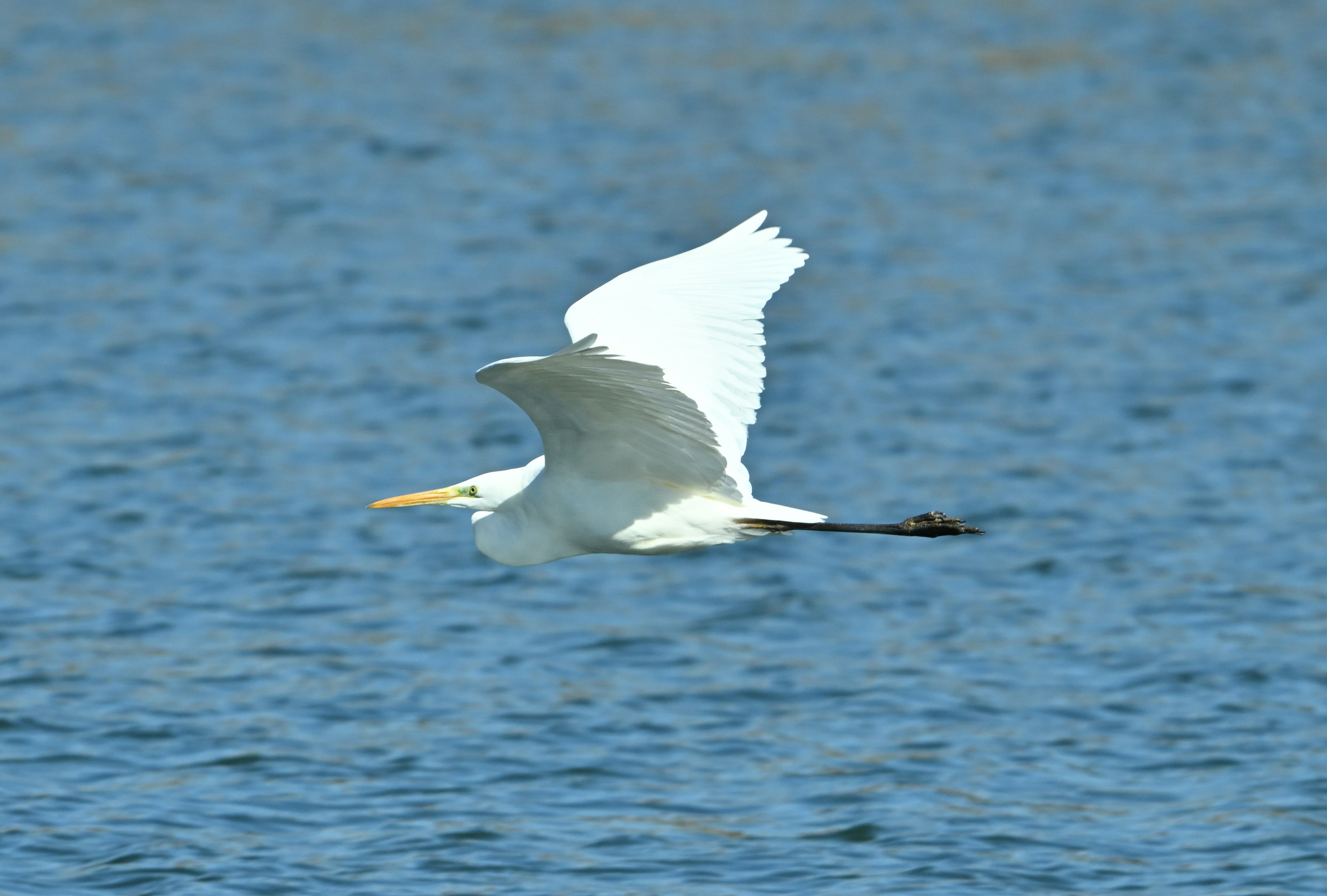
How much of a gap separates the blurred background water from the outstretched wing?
2.00m

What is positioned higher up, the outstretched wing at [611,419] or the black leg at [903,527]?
the outstretched wing at [611,419]

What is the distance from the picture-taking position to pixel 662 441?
704 cm

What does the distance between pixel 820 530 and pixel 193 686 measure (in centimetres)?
446

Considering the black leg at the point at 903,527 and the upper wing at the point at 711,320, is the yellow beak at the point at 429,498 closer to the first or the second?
the upper wing at the point at 711,320

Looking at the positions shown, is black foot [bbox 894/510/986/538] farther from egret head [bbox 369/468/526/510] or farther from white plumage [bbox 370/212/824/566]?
egret head [bbox 369/468/526/510]

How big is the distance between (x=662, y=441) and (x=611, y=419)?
0.27 m

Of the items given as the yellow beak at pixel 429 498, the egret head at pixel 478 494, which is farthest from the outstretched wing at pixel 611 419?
the yellow beak at pixel 429 498

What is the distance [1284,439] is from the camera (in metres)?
14.0

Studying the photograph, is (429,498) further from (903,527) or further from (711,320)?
(903,527)

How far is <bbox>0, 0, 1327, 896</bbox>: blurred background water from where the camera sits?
358 inches

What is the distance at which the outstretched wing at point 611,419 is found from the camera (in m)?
6.12

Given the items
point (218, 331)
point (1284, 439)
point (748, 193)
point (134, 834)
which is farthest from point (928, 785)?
point (748, 193)

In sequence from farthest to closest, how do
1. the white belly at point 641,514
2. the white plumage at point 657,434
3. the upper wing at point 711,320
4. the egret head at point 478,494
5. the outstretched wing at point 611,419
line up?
the egret head at point 478,494, the upper wing at point 711,320, the white belly at point 641,514, the white plumage at point 657,434, the outstretched wing at point 611,419

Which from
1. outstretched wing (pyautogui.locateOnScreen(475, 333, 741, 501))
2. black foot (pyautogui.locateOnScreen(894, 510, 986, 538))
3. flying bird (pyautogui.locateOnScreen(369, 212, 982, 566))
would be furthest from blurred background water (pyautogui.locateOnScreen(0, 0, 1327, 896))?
outstretched wing (pyautogui.locateOnScreen(475, 333, 741, 501))
